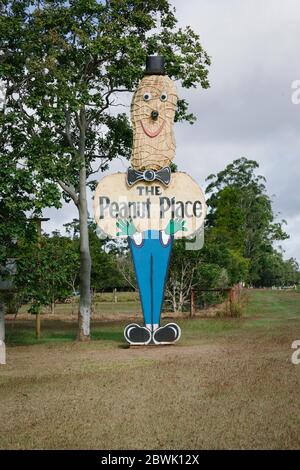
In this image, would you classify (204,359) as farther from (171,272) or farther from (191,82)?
(171,272)

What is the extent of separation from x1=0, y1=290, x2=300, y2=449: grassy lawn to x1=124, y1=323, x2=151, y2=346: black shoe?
0.27m

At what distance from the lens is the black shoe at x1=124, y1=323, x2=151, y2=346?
13219 mm

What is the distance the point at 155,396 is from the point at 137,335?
217 inches

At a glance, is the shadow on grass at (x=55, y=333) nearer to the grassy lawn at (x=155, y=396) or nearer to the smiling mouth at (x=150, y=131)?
the grassy lawn at (x=155, y=396)

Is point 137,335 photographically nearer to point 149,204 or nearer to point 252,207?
point 149,204

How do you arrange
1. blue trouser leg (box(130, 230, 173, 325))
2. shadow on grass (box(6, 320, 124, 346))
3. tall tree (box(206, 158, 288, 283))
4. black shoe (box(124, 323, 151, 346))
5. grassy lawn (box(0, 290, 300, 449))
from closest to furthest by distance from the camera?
grassy lawn (box(0, 290, 300, 449)), black shoe (box(124, 323, 151, 346)), blue trouser leg (box(130, 230, 173, 325)), shadow on grass (box(6, 320, 124, 346)), tall tree (box(206, 158, 288, 283))

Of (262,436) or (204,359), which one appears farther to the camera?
(204,359)

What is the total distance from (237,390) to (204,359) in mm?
2991

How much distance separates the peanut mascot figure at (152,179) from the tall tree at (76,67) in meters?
1.45

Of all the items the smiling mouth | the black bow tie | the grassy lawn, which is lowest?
the grassy lawn

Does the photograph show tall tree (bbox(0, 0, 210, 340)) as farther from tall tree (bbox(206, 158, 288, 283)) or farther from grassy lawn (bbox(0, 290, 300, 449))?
tall tree (bbox(206, 158, 288, 283))

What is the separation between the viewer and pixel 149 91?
537 inches

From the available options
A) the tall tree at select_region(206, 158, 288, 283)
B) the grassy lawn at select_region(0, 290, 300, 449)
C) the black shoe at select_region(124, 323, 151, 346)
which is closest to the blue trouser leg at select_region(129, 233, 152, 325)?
the black shoe at select_region(124, 323, 151, 346)

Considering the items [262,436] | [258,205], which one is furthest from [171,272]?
[258,205]
